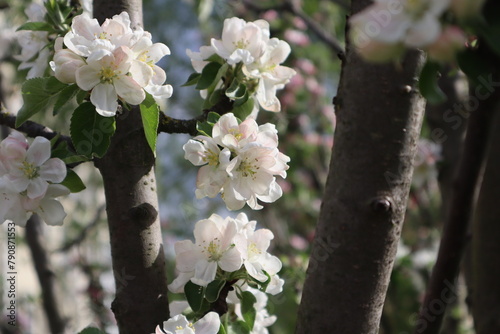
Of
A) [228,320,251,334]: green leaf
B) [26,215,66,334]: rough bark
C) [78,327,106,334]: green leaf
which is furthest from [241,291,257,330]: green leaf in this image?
[26,215,66,334]: rough bark

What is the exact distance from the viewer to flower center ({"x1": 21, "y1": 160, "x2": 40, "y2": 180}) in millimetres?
884

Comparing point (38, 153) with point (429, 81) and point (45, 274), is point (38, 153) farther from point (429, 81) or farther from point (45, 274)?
point (45, 274)

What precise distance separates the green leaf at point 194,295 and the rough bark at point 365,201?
0.16 metres

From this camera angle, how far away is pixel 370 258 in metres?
0.90

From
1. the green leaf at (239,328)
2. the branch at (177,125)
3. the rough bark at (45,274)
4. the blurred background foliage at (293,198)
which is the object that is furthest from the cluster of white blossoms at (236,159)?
the rough bark at (45,274)

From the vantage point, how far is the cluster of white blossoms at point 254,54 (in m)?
1.02

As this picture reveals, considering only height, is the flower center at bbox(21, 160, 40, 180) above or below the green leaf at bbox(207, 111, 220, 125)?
below

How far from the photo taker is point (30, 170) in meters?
0.88

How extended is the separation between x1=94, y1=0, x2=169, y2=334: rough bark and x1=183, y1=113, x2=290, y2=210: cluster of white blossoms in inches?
4.7

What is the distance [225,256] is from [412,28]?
1.68 feet

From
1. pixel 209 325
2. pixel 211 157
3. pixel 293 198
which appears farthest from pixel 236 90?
pixel 293 198

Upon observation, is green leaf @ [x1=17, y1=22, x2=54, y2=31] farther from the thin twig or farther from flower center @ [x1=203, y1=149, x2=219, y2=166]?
the thin twig

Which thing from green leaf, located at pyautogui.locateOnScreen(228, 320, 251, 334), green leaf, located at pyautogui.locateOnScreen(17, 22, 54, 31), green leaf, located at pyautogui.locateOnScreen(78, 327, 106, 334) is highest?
green leaf, located at pyautogui.locateOnScreen(17, 22, 54, 31)

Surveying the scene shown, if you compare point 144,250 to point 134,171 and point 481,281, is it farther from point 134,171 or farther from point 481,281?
point 481,281
